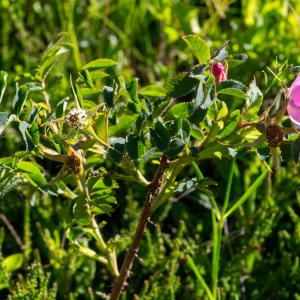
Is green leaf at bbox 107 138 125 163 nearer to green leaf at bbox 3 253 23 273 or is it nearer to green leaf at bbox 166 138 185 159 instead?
green leaf at bbox 166 138 185 159

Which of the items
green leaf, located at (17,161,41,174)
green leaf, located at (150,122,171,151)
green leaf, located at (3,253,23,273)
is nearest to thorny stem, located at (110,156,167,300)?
green leaf, located at (150,122,171,151)

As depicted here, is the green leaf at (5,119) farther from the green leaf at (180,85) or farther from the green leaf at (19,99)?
the green leaf at (180,85)

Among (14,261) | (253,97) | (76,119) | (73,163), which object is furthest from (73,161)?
(14,261)

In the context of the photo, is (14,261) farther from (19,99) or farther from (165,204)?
(19,99)

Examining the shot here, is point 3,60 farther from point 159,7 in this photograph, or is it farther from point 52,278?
point 52,278

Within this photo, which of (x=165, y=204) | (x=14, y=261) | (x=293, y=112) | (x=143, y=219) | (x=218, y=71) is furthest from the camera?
(x=165, y=204)

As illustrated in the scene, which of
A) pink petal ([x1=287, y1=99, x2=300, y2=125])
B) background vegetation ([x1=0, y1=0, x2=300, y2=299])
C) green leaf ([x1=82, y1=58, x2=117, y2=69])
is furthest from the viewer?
background vegetation ([x1=0, y1=0, x2=300, y2=299])
